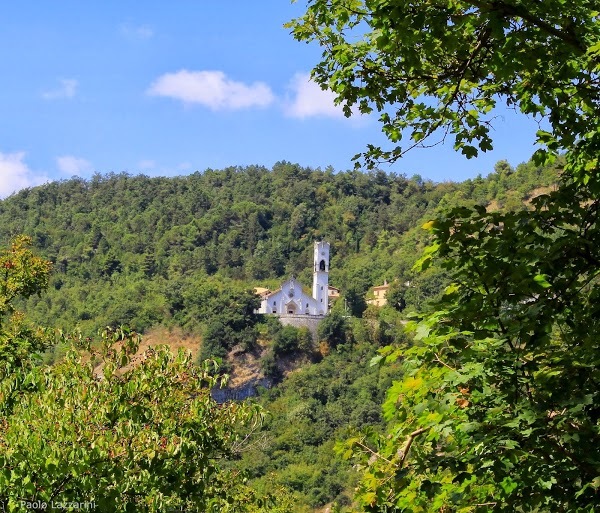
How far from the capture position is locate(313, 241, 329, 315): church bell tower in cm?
6688

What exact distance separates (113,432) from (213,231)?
78.5 m

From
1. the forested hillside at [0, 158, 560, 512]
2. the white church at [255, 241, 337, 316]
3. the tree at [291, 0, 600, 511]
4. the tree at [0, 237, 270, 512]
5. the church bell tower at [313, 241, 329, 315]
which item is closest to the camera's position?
the tree at [291, 0, 600, 511]

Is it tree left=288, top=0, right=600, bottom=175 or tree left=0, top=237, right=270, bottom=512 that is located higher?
tree left=288, top=0, right=600, bottom=175

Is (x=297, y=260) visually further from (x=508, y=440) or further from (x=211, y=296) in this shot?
(x=508, y=440)

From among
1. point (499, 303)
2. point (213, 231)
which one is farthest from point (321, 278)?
point (499, 303)

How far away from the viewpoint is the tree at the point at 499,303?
3.98 metres

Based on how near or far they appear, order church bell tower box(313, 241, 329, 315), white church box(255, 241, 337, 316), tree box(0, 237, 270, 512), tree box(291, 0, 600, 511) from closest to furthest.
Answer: tree box(291, 0, 600, 511), tree box(0, 237, 270, 512), white church box(255, 241, 337, 316), church bell tower box(313, 241, 329, 315)

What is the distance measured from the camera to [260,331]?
5784 cm

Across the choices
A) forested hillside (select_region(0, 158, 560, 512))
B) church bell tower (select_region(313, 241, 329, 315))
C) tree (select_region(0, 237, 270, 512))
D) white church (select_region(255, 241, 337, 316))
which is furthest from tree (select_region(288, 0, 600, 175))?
church bell tower (select_region(313, 241, 329, 315))

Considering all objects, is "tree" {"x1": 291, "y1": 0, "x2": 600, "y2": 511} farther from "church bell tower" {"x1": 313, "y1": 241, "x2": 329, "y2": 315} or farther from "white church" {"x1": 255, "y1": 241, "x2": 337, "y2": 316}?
"church bell tower" {"x1": 313, "y1": 241, "x2": 329, "y2": 315}

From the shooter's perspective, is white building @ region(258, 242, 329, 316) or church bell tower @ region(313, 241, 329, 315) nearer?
white building @ region(258, 242, 329, 316)

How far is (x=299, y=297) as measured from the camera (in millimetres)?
64688

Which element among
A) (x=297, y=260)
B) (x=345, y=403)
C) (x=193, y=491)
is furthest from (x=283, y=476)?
(x=297, y=260)

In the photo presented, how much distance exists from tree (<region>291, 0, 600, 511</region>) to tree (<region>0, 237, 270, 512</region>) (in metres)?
1.83
